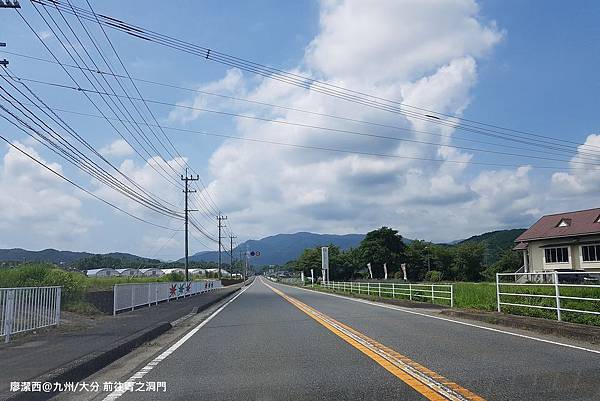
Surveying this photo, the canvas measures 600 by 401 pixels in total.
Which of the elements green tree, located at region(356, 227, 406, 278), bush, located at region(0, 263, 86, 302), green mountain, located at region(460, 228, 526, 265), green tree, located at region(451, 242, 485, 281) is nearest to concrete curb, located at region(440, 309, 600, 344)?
bush, located at region(0, 263, 86, 302)

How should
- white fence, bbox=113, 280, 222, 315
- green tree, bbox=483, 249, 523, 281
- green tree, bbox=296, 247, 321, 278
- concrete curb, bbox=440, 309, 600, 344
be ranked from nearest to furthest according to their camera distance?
1. concrete curb, bbox=440, 309, 600, 344
2. white fence, bbox=113, 280, 222, 315
3. green tree, bbox=483, 249, 523, 281
4. green tree, bbox=296, 247, 321, 278

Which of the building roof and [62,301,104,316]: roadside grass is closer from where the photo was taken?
[62,301,104,316]: roadside grass

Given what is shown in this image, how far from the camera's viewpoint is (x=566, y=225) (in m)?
51.3

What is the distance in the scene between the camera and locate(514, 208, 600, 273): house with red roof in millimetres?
46906

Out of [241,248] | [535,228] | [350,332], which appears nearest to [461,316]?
[350,332]

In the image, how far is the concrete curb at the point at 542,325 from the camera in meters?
11.8

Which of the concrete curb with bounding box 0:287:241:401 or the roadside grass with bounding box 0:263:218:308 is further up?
the roadside grass with bounding box 0:263:218:308

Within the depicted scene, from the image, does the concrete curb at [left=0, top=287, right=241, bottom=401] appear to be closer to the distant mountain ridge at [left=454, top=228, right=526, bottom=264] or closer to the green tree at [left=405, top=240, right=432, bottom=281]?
the green tree at [left=405, top=240, right=432, bottom=281]

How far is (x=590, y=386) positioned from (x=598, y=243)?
45077mm

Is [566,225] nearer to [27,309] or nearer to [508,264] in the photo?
[508,264]

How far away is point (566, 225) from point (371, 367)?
161 ft

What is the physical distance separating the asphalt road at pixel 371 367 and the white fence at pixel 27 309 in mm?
3717

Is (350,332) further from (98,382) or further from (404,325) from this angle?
(98,382)

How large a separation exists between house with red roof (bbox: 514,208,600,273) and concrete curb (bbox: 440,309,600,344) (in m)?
34.1
